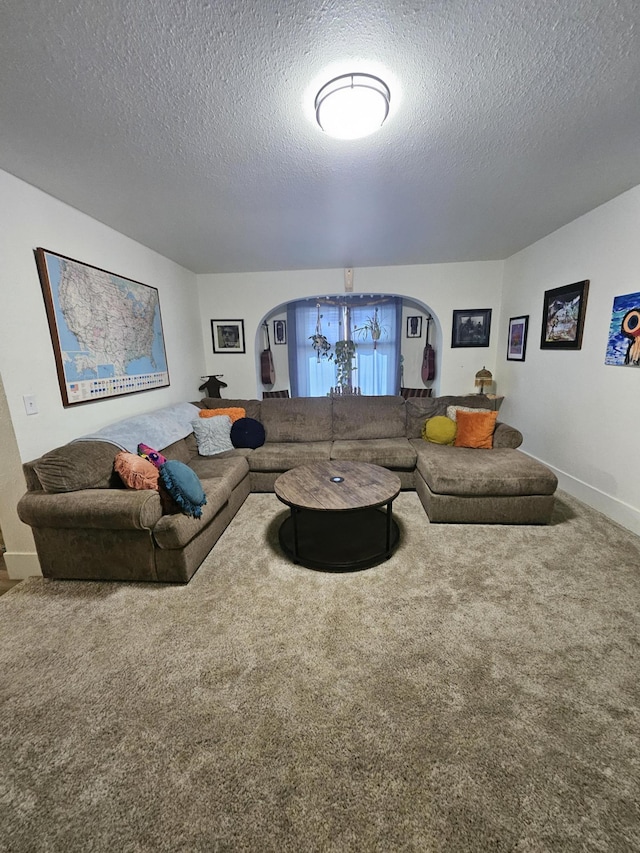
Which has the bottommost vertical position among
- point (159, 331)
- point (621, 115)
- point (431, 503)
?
point (431, 503)

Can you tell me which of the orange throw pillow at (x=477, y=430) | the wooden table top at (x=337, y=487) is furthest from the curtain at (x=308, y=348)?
the wooden table top at (x=337, y=487)

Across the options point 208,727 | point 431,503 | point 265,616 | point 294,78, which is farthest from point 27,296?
point 431,503

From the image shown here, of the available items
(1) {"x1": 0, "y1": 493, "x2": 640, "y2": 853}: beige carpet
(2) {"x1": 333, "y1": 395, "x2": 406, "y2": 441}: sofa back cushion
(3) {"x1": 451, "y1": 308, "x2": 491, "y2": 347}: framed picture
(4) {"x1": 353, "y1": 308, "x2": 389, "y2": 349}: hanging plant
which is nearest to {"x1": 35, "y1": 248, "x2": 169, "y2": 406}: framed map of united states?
(1) {"x1": 0, "y1": 493, "x2": 640, "y2": 853}: beige carpet

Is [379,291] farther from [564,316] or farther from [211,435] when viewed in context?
[211,435]

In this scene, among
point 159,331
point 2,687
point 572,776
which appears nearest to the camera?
point 572,776

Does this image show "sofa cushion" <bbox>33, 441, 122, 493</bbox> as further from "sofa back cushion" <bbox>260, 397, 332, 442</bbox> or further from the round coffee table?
"sofa back cushion" <bbox>260, 397, 332, 442</bbox>

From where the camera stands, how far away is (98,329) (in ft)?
A: 8.51

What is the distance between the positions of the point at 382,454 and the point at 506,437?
1.19 meters

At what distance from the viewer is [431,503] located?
2.69 m

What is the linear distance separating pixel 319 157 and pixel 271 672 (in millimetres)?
2628

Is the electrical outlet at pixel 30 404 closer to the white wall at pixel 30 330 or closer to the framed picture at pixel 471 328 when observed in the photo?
the white wall at pixel 30 330

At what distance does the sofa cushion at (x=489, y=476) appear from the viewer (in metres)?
2.55

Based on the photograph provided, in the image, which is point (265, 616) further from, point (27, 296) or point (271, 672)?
point (27, 296)

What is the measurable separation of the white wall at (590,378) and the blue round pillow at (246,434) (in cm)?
300
